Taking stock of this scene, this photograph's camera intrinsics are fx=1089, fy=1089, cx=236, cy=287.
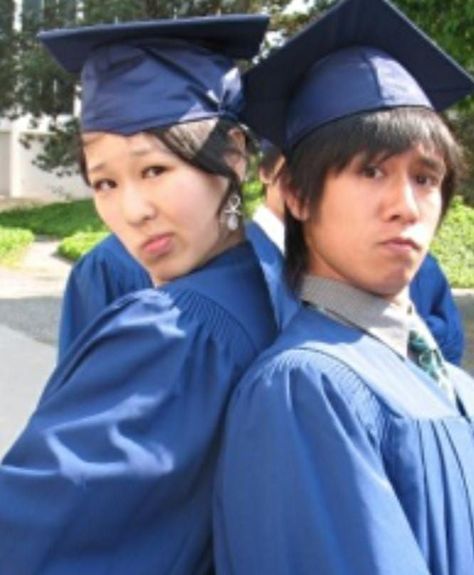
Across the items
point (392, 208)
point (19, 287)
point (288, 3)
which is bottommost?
→ point (19, 287)

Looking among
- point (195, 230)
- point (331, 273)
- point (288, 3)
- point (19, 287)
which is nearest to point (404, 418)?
point (331, 273)

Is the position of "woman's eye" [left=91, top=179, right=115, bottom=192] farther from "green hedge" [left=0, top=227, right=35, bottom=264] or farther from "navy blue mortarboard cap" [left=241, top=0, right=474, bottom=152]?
"green hedge" [left=0, top=227, right=35, bottom=264]

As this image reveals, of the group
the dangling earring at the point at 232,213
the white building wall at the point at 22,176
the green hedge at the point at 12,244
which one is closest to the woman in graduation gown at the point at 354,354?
the dangling earring at the point at 232,213

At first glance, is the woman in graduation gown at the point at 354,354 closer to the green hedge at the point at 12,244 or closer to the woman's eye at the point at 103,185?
the woman's eye at the point at 103,185

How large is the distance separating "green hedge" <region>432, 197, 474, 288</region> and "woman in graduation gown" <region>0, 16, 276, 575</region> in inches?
514

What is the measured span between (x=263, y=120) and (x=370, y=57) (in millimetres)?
186

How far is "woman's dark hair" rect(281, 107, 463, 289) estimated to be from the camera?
1.44m

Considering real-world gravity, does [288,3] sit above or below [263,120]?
below

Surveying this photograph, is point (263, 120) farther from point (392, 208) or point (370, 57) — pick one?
point (392, 208)

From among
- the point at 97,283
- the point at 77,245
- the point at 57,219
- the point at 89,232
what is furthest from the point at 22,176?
the point at 97,283

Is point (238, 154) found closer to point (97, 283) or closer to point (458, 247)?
point (97, 283)

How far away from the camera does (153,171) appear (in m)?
1.57

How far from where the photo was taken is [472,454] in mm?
1418

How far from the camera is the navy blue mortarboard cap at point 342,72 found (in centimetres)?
150
